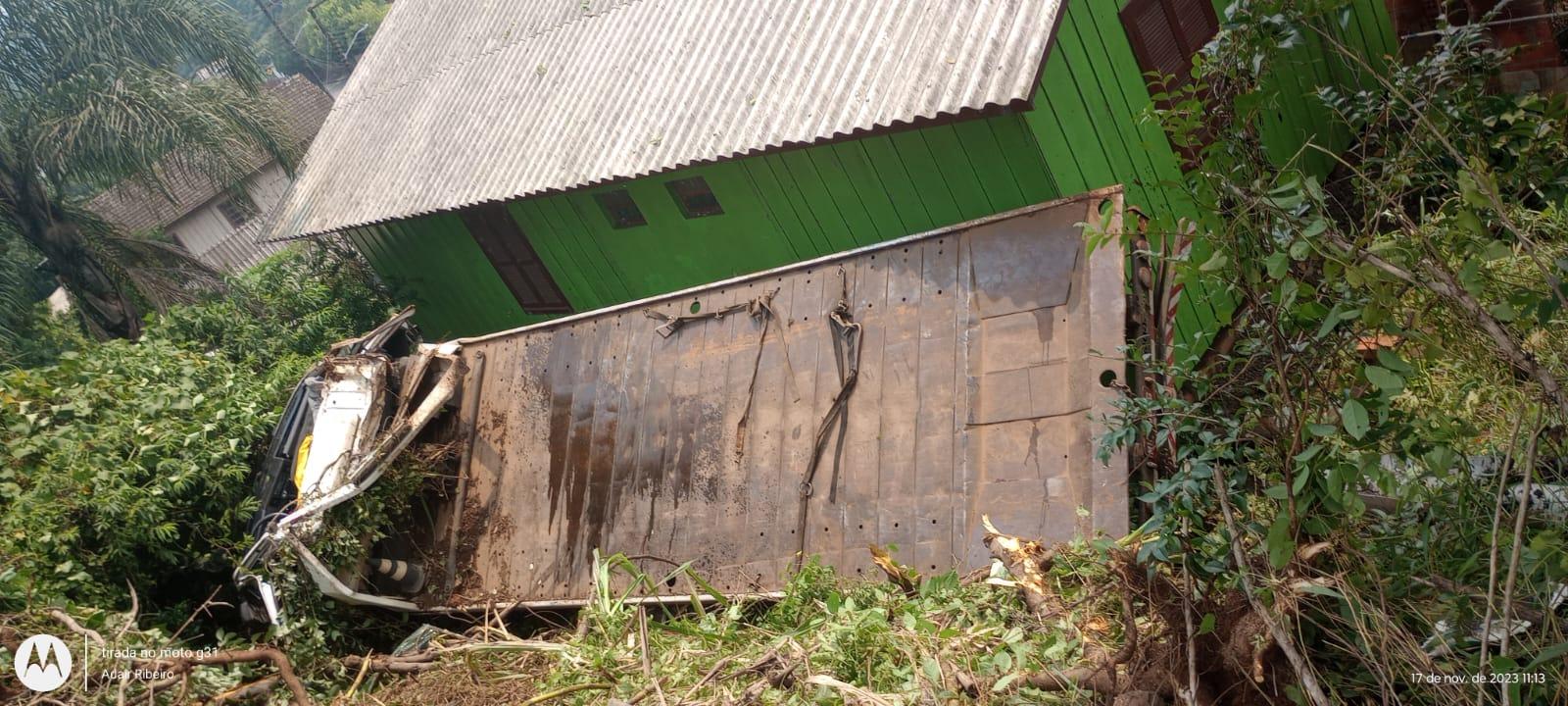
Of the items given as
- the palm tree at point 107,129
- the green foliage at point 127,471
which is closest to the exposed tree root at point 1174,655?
the green foliage at point 127,471

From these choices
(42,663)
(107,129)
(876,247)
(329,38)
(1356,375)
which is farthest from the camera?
(329,38)

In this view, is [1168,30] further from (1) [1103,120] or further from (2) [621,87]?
(2) [621,87]

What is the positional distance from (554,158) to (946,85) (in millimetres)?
4549

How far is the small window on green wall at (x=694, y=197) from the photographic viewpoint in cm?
948

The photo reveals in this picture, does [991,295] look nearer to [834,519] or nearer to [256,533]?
[834,519]

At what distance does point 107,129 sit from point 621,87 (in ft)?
25.7

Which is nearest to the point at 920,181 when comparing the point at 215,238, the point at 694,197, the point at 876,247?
the point at 876,247

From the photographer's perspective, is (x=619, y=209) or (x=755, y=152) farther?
(x=619, y=209)

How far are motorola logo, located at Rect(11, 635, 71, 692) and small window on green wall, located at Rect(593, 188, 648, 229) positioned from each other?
6.00 m

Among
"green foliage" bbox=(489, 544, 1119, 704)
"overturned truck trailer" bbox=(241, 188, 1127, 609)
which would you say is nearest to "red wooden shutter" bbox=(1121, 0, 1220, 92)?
"overturned truck trailer" bbox=(241, 188, 1127, 609)

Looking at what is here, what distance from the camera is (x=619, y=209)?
34.1 ft

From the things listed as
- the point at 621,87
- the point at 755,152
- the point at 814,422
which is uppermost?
the point at 621,87

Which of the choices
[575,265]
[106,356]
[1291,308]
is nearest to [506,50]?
[575,265]

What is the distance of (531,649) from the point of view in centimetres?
622
